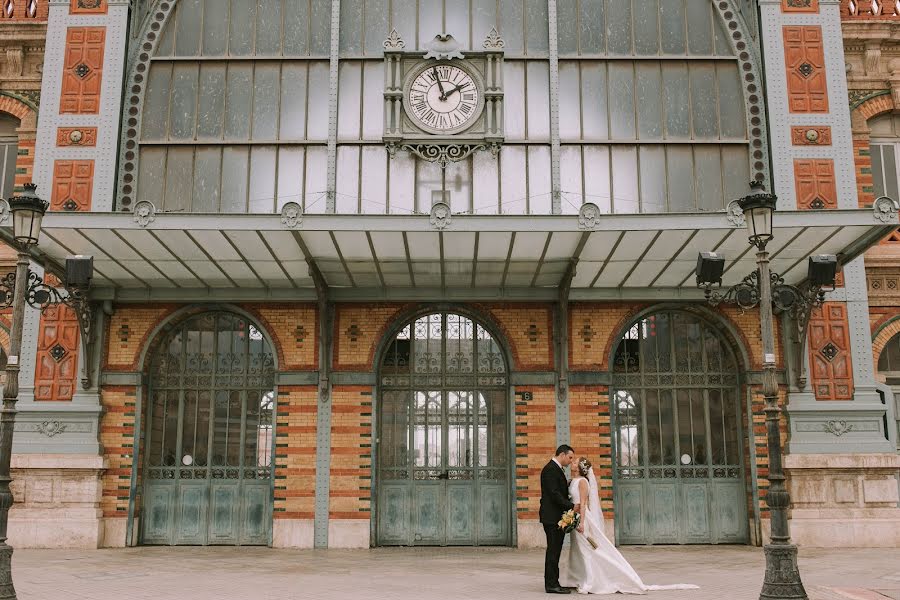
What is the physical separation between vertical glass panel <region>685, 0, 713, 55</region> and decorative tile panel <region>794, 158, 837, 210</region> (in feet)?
8.93

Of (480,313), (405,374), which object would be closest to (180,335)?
Result: (405,374)

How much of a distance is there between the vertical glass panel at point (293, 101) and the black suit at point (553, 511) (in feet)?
26.4

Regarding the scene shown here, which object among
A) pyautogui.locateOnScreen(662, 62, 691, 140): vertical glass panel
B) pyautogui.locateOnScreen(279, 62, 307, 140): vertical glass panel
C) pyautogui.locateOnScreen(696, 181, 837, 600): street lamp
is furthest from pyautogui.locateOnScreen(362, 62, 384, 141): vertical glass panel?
pyautogui.locateOnScreen(696, 181, 837, 600): street lamp

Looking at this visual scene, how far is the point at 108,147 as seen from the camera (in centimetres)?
1482

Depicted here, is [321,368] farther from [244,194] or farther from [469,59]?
[469,59]

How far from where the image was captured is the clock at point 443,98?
588 inches

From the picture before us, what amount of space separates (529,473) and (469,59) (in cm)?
740

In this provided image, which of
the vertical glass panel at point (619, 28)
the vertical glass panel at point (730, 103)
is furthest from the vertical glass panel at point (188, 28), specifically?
the vertical glass panel at point (730, 103)

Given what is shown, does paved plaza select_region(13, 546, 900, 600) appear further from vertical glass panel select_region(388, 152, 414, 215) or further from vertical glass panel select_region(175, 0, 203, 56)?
vertical glass panel select_region(175, 0, 203, 56)

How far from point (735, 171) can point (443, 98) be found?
537cm

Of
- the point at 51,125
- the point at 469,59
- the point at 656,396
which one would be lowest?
the point at 656,396

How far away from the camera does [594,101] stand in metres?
15.2

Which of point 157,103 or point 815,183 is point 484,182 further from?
point 157,103

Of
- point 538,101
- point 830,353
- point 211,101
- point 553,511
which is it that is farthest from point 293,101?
point 830,353
